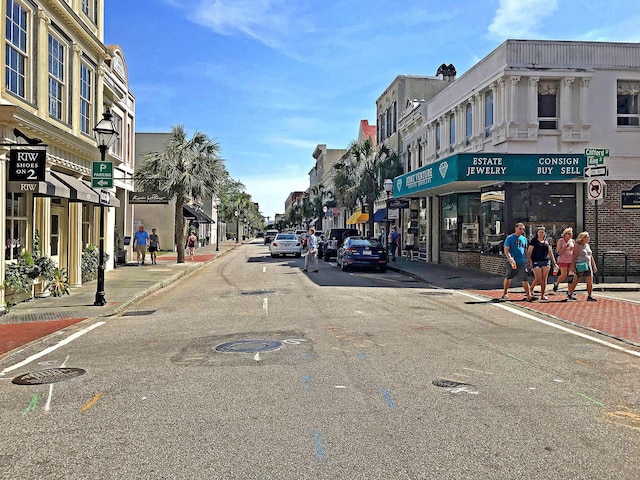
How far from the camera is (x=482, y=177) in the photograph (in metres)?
18.8

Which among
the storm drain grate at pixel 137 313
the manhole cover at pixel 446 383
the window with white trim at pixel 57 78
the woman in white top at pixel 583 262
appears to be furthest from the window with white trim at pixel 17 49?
the woman in white top at pixel 583 262

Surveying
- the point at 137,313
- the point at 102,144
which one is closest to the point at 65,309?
the point at 137,313

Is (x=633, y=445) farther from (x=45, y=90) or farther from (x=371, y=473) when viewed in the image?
(x=45, y=90)

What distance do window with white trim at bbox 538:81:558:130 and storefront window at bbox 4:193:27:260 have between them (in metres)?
16.6

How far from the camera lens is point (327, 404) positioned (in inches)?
217

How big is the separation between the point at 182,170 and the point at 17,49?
48.1 feet

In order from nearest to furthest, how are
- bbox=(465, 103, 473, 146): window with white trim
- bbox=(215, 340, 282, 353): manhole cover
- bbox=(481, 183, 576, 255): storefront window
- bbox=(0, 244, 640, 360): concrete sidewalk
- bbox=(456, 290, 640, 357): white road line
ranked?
bbox=(215, 340, 282, 353): manhole cover → bbox=(456, 290, 640, 357): white road line → bbox=(0, 244, 640, 360): concrete sidewalk → bbox=(481, 183, 576, 255): storefront window → bbox=(465, 103, 473, 146): window with white trim

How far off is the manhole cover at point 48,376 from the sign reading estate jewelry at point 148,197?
66.6ft

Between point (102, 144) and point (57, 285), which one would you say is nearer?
point (102, 144)

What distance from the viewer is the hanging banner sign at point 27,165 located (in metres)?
10.9

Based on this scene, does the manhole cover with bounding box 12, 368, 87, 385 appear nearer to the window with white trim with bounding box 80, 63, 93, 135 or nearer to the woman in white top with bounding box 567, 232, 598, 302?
the window with white trim with bounding box 80, 63, 93, 135

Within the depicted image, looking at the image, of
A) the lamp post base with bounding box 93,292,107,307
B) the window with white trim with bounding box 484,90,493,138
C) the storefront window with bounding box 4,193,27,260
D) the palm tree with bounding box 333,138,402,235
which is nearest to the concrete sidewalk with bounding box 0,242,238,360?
the lamp post base with bounding box 93,292,107,307

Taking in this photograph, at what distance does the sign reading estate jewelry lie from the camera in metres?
26.8

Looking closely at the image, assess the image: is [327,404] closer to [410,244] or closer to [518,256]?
[518,256]
